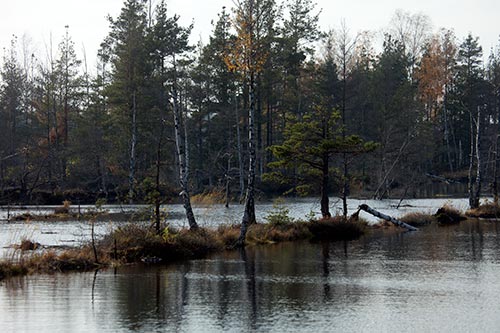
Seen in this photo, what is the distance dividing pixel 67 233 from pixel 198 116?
4253 centimetres

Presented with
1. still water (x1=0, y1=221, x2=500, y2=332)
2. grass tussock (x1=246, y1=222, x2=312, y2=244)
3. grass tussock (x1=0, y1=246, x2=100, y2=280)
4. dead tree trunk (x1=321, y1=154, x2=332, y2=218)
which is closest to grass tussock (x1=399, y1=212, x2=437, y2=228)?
dead tree trunk (x1=321, y1=154, x2=332, y2=218)

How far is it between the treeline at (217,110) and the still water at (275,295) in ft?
105

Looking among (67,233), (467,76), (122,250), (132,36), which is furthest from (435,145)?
(122,250)

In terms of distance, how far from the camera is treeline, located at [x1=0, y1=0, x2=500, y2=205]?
6406 centimetres

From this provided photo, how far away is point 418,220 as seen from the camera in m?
37.7

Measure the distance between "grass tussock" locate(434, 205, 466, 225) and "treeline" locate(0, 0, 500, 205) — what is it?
44.9 ft

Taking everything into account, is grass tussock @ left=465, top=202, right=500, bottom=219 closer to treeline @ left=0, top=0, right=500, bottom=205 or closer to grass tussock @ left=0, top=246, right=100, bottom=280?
treeline @ left=0, top=0, right=500, bottom=205

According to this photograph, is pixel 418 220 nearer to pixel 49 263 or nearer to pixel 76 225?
pixel 76 225

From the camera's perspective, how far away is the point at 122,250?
74.4 ft

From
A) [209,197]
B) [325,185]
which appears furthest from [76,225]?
[325,185]

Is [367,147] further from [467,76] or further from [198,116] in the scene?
[467,76]

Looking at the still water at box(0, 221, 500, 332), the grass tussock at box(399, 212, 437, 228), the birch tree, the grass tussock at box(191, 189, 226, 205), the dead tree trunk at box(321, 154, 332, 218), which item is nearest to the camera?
the still water at box(0, 221, 500, 332)

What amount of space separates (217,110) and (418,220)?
38.3m

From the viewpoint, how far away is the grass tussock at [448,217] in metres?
38.8
